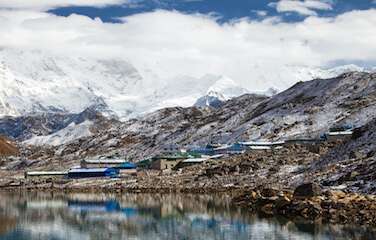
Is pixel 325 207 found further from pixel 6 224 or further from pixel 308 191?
pixel 6 224

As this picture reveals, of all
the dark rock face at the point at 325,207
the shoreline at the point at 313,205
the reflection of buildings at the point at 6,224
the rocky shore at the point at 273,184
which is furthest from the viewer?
the reflection of buildings at the point at 6,224

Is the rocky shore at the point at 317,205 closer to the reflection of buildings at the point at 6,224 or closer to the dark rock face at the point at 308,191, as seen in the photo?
the dark rock face at the point at 308,191

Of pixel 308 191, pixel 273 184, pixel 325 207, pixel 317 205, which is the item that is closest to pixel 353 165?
pixel 273 184

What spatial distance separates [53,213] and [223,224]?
3375cm

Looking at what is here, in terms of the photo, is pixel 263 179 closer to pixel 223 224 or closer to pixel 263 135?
pixel 223 224

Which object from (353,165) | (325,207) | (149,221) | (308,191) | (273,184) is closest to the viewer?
(325,207)

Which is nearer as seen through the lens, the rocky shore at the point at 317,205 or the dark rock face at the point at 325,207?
the dark rock face at the point at 325,207

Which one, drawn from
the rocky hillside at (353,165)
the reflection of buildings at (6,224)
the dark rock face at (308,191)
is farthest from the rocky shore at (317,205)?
the reflection of buildings at (6,224)

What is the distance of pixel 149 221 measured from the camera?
285ft

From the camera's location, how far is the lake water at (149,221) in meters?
70.4

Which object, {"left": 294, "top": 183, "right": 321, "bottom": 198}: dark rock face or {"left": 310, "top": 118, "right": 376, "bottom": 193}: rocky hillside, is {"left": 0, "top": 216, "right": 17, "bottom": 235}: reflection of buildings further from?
{"left": 310, "top": 118, "right": 376, "bottom": 193}: rocky hillside

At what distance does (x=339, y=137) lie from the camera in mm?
156125

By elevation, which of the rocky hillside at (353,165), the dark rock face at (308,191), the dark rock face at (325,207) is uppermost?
the rocky hillside at (353,165)

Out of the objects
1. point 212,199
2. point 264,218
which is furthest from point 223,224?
point 212,199
